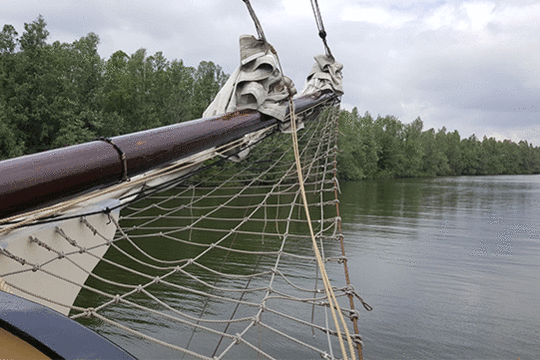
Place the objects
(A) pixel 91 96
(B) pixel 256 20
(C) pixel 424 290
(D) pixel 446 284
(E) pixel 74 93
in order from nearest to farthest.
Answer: (B) pixel 256 20
(C) pixel 424 290
(D) pixel 446 284
(E) pixel 74 93
(A) pixel 91 96

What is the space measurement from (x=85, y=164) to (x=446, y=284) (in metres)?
8.33

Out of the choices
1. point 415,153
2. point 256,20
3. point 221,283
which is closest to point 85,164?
point 256,20

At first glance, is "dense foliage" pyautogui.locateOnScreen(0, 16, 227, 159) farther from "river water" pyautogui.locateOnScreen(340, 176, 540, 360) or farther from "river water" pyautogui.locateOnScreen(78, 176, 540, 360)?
"river water" pyautogui.locateOnScreen(340, 176, 540, 360)

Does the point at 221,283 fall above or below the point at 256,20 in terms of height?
below

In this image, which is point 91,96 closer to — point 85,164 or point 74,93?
point 74,93

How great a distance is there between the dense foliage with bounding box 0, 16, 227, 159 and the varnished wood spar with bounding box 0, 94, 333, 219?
2229cm

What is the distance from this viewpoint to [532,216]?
17.6 m

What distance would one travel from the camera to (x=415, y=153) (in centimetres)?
5419

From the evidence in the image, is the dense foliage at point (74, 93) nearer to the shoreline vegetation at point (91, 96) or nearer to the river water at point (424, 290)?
the shoreline vegetation at point (91, 96)

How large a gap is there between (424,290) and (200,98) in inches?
1163

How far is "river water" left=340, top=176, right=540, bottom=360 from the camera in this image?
5.64 meters

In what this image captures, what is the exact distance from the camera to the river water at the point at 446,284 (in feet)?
18.5

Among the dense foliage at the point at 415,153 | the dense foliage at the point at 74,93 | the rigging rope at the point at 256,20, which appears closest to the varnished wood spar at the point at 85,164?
the rigging rope at the point at 256,20

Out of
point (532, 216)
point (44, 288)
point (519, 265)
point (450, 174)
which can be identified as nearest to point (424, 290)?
point (519, 265)
